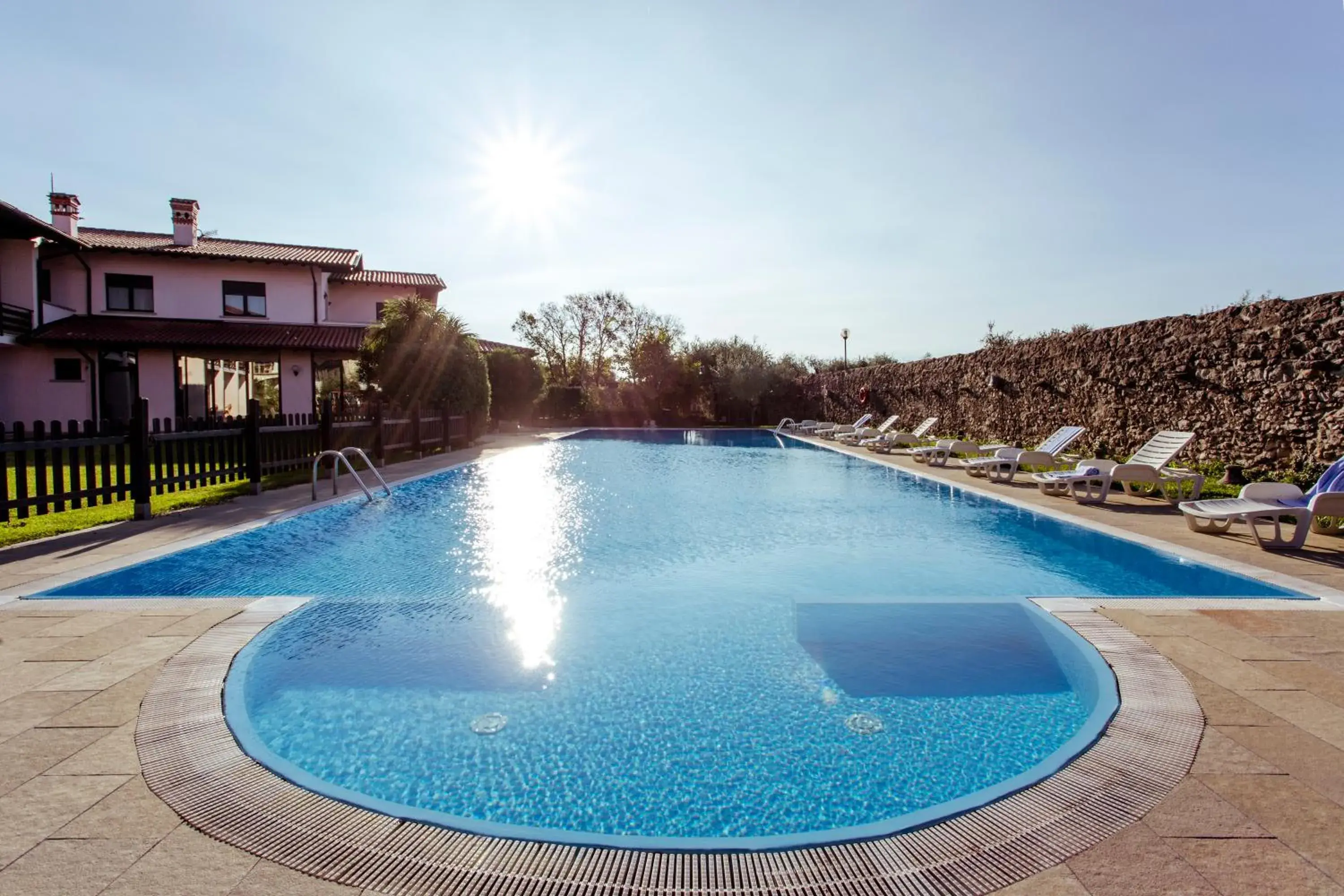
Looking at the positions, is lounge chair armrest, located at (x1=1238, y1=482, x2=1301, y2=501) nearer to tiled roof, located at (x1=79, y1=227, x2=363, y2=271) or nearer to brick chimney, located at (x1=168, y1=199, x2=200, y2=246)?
tiled roof, located at (x1=79, y1=227, x2=363, y2=271)

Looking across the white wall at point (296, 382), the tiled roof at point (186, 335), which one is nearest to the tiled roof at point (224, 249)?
the tiled roof at point (186, 335)

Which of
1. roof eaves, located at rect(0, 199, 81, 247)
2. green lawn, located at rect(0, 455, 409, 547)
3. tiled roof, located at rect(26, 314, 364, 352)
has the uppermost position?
roof eaves, located at rect(0, 199, 81, 247)

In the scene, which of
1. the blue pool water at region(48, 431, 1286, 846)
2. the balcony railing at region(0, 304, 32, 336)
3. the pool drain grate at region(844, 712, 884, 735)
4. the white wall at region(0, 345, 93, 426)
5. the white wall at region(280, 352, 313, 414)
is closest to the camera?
the blue pool water at region(48, 431, 1286, 846)

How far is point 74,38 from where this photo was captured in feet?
33.1

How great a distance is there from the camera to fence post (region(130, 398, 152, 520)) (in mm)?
8344

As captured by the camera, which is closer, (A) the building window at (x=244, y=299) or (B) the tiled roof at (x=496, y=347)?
(A) the building window at (x=244, y=299)

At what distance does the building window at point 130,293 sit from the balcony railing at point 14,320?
2169mm

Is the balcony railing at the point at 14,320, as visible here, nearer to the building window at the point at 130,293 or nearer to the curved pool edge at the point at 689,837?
the building window at the point at 130,293

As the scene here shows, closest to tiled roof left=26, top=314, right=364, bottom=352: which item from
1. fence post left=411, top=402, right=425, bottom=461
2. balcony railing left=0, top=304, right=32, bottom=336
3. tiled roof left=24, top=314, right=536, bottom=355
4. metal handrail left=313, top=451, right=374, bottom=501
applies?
tiled roof left=24, top=314, right=536, bottom=355

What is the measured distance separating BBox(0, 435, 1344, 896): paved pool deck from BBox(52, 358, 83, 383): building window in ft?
63.7

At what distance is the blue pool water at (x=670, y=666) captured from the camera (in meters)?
3.03

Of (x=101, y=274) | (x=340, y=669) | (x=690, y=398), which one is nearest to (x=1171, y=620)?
(x=340, y=669)

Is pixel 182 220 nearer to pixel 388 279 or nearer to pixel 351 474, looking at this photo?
pixel 388 279

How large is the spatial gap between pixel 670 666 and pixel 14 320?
75.5 ft
